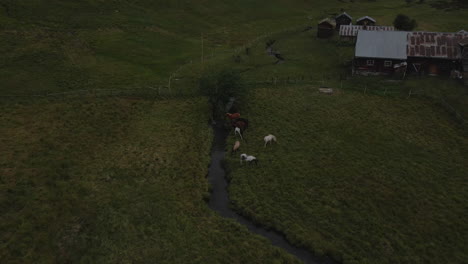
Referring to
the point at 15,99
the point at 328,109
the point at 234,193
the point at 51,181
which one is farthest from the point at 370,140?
the point at 15,99

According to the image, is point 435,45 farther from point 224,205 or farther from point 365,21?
point 224,205

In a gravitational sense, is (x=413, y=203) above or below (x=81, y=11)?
below

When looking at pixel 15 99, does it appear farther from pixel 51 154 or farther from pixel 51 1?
pixel 51 1

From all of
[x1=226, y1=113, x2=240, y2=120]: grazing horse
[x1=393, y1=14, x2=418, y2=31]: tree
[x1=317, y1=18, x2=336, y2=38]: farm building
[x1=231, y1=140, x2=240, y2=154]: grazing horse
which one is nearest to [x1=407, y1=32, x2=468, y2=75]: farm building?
[x1=393, y1=14, x2=418, y2=31]: tree

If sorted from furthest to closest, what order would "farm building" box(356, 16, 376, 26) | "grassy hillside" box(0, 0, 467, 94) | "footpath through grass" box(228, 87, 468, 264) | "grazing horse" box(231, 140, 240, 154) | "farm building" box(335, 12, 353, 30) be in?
1. "farm building" box(335, 12, 353, 30)
2. "farm building" box(356, 16, 376, 26)
3. "grassy hillside" box(0, 0, 467, 94)
4. "grazing horse" box(231, 140, 240, 154)
5. "footpath through grass" box(228, 87, 468, 264)

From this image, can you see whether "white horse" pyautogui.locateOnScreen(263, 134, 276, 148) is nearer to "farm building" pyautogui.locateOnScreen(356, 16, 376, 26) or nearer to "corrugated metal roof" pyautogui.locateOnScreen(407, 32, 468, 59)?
"corrugated metal roof" pyautogui.locateOnScreen(407, 32, 468, 59)

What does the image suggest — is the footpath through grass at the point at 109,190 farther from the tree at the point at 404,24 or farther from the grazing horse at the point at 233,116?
the tree at the point at 404,24
